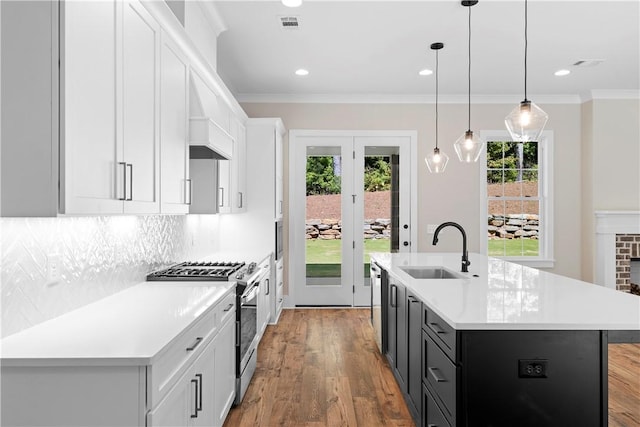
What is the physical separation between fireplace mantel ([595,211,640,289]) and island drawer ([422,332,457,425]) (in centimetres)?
448

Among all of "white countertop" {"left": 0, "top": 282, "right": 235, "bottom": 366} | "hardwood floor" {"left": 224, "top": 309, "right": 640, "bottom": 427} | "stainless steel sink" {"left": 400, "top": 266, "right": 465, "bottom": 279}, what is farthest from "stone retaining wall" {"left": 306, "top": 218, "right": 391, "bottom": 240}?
"white countertop" {"left": 0, "top": 282, "right": 235, "bottom": 366}

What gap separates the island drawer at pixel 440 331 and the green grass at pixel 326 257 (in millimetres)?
3552

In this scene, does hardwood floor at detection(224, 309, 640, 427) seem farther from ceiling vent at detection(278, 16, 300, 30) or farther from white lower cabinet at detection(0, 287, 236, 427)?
ceiling vent at detection(278, 16, 300, 30)

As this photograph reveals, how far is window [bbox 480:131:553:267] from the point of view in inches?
237

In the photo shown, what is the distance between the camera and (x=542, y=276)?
114 inches

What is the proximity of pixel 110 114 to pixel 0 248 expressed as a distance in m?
0.65

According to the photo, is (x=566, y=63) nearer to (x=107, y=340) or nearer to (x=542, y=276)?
(x=542, y=276)

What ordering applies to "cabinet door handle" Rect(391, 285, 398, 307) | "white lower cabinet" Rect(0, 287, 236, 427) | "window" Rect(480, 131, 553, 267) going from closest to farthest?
"white lower cabinet" Rect(0, 287, 236, 427) < "cabinet door handle" Rect(391, 285, 398, 307) < "window" Rect(480, 131, 553, 267)

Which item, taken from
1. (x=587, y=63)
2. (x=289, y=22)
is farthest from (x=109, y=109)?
(x=587, y=63)

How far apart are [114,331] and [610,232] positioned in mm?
5952

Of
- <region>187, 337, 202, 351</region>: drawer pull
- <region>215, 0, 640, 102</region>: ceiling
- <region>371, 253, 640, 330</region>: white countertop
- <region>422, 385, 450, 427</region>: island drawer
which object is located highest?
<region>215, 0, 640, 102</region>: ceiling

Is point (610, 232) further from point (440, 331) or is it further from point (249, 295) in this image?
point (249, 295)

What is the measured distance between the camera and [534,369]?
1.80 meters

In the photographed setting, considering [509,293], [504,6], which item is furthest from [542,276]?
[504,6]
